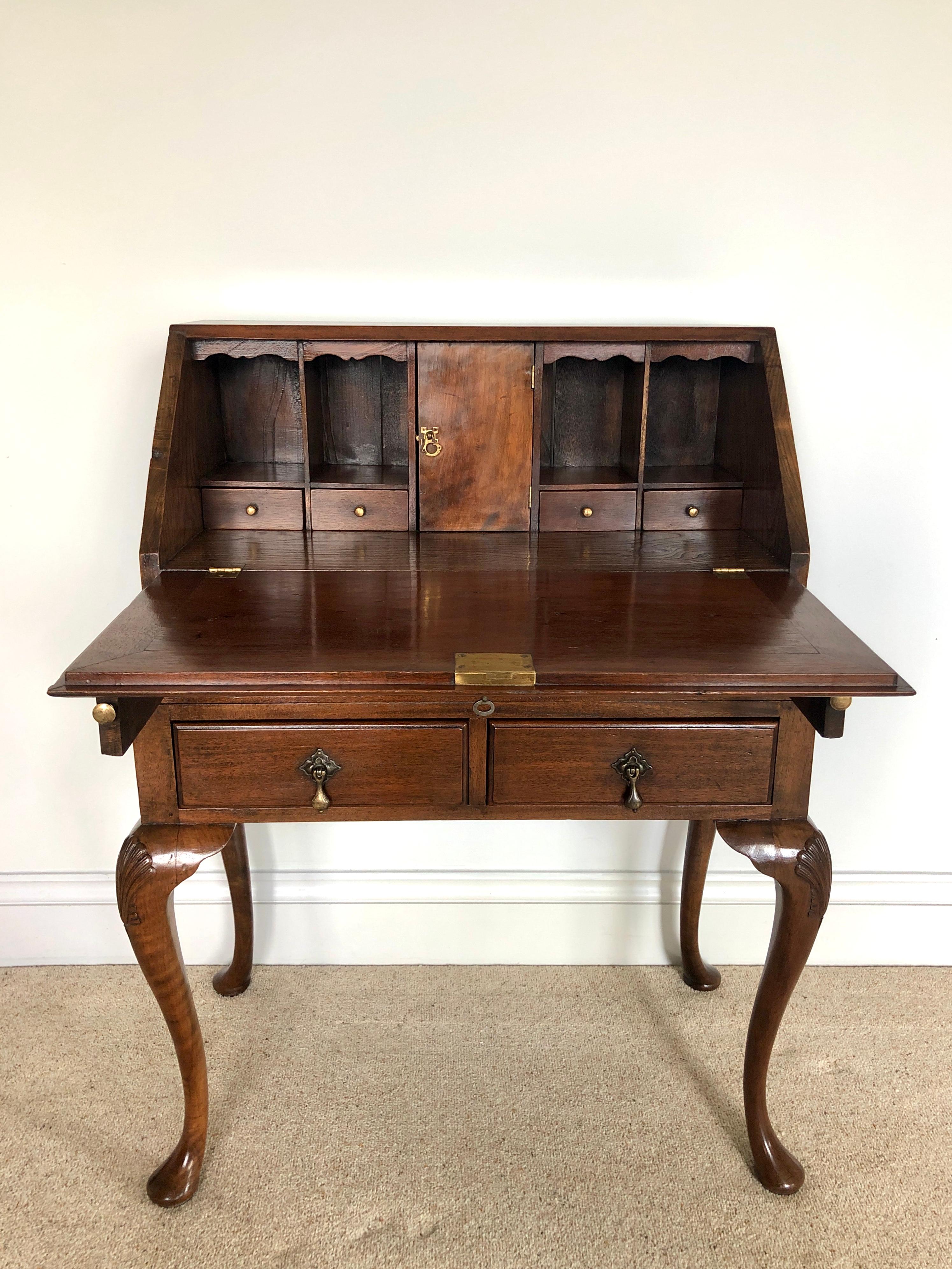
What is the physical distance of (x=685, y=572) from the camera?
1.85m

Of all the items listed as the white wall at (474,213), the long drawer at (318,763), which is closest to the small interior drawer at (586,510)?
the white wall at (474,213)

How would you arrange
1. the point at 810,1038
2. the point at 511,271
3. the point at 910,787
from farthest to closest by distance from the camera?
1. the point at 910,787
2. the point at 810,1038
3. the point at 511,271

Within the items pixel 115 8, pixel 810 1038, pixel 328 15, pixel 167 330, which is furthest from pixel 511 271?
pixel 810 1038

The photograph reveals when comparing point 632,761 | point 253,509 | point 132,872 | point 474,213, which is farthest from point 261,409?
point 632,761

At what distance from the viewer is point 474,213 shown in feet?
6.81

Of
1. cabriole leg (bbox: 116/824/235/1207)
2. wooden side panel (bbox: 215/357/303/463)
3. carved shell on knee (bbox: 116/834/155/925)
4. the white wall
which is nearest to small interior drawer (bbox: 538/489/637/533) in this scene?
the white wall

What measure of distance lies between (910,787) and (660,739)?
3.91ft

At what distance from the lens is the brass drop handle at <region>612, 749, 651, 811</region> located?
1559 mm

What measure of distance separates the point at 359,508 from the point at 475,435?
0.28 m

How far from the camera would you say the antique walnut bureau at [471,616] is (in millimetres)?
1459

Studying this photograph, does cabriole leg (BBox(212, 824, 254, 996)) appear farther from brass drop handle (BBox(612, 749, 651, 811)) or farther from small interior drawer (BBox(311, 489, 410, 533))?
brass drop handle (BBox(612, 749, 651, 811))

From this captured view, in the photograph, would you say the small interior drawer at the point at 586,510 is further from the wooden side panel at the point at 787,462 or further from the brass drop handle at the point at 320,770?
the brass drop handle at the point at 320,770

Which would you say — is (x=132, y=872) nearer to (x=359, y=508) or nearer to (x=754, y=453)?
(x=359, y=508)

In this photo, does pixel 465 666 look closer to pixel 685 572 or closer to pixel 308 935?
pixel 685 572
